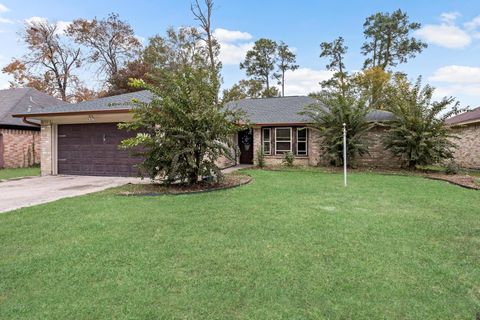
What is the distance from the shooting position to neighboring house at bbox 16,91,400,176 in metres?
10.6

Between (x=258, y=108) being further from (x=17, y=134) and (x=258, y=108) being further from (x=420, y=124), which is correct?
(x=17, y=134)

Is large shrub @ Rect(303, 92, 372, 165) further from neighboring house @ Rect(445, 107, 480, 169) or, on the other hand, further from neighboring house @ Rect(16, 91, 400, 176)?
neighboring house @ Rect(445, 107, 480, 169)

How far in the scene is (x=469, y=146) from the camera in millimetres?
14336

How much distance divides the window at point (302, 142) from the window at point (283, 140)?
403mm

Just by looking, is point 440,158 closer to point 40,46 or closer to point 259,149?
point 259,149

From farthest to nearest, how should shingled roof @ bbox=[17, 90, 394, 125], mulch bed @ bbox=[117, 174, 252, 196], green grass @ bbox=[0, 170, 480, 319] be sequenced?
shingled roof @ bbox=[17, 90, 394, 125] → mulch bed @ bbox=[117, 174, 252, 196] → green grass @ bbox=[0, 170, 480, 319]

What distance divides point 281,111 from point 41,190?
11264 millimetres

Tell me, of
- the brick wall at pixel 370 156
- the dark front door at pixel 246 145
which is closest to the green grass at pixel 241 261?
the brick wall at pixel 370 156

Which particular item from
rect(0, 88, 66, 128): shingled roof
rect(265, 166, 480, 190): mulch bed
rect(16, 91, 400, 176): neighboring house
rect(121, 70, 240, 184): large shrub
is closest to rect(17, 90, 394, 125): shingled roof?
rect(16, 91, 400, 176): neighboring house

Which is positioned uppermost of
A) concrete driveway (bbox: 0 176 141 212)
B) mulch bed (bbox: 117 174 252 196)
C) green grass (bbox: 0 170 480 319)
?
mulch bed (bbox: 117 174 252 196)

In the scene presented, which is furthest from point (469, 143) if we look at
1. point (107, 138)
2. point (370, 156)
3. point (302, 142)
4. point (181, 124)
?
point (107, 138)

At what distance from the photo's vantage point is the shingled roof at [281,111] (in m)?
13.8

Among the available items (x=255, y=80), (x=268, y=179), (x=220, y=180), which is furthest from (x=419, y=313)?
(x=255, y=80)

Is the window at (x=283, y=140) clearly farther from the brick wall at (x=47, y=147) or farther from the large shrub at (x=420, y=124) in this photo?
the brick wall at (x=47, y=147)
